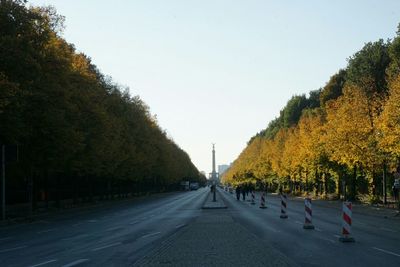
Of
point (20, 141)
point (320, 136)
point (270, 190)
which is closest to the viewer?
point (20, 141)

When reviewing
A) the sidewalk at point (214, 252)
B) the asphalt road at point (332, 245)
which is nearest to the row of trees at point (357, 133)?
the asphalt road at point (332, 245)

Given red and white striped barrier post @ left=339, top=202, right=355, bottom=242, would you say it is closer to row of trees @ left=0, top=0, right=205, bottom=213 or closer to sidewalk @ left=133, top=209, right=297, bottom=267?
sidewalk @ left=133, top=209, right=297, bottom=267

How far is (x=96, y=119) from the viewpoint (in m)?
50.5

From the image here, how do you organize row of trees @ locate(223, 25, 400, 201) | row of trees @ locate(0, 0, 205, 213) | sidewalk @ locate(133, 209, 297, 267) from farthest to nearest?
row of trees @ locate(223, 25, 400, 201)
row of trees @ locate(0, 0, 205, 213)
sidewalk @ locate(133, 209, 297, 267)

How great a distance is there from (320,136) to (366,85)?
25.9 ft

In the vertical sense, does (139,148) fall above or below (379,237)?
above

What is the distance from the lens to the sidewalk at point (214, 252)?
1348 centimetres

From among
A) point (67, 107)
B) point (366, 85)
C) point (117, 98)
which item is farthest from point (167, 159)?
point (67, 107)

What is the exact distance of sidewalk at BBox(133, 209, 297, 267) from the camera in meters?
13.5

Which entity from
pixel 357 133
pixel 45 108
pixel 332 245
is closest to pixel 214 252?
pixel 332 245

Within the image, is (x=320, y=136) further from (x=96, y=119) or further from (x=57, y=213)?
(x=57, y=213)

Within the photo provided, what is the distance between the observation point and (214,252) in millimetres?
15695

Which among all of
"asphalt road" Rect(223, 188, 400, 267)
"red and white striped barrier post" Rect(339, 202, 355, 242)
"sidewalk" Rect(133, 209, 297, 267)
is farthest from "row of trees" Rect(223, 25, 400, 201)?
"sidewalk" Rect(133, 209, 297, 267)

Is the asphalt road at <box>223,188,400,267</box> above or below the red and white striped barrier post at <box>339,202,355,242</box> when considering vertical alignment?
below
